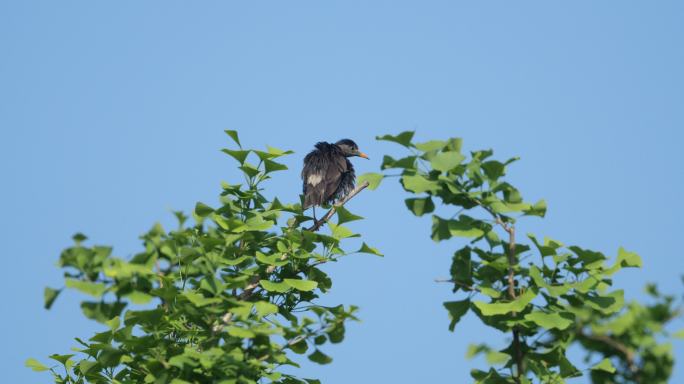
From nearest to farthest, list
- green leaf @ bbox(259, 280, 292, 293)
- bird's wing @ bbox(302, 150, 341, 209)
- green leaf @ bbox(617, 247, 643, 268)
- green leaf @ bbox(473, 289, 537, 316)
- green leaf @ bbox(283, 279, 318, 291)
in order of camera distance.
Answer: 1. green leaf @ bbox(473, 289, 537, 316)
2. green leaf @ bbox(617, 247, 643, 268)
3. green leaf @ bbox(259, 280, 292, 293)
4. green leaf @ bbox(283, 279, 318, 291)
5. bird's wing @ bbox(302, 150, 341, 209)

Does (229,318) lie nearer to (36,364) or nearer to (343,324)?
(343,324)

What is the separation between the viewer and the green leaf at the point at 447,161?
511 centimetres

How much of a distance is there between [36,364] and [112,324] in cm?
117

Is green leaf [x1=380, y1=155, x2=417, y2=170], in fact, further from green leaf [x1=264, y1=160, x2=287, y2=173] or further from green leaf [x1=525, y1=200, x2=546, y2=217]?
green leaf [x1=264, y1=160, x2=287, y2=173]

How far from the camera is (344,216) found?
7.23 m

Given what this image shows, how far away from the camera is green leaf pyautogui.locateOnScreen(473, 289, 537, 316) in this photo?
16.5 ft

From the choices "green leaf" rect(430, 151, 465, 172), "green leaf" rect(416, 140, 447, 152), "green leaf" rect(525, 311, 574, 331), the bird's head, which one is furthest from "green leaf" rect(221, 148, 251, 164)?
the bird's head

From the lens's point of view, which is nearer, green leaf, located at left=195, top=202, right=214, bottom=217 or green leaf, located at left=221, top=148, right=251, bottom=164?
green leaf, located at left=195, top=202, right=214, bottom=217

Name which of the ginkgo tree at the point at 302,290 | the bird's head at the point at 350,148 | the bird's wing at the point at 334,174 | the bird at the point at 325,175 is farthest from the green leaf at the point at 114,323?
the bird's head at the point at 350,148

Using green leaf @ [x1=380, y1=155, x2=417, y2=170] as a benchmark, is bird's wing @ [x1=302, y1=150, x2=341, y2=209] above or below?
above

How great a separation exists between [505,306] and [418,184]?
2.85ft

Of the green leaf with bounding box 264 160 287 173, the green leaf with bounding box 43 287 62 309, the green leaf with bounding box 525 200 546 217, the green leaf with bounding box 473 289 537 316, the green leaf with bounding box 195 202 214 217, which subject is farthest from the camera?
the green leaf with bounding box 264 160 287 173

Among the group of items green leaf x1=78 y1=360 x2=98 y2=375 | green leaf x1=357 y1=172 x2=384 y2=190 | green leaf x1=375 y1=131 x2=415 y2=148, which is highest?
green leaf x1=357 y1=172 x2=384 y2=190

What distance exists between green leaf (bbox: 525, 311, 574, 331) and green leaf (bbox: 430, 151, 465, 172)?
97 cm
